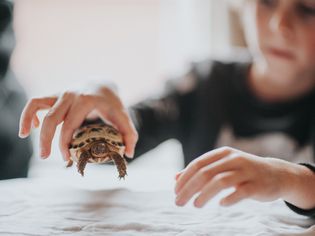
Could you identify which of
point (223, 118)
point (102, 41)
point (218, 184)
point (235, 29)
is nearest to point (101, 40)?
point (102, 41)

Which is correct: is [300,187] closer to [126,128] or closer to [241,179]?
[241,179]

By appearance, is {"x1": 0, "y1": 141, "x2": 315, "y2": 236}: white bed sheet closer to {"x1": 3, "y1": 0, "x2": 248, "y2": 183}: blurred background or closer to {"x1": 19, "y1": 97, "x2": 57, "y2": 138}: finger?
{"x1": 19, "y1": 97, "x2": 57, "y2": 138}: finger

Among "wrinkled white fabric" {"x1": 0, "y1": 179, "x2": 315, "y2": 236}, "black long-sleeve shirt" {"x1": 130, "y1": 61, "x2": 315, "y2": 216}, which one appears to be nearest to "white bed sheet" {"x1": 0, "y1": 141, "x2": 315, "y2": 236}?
"wrinkled white fabric" {"x1": 0, "y1": 179, "x2": 315, "y2": 236}

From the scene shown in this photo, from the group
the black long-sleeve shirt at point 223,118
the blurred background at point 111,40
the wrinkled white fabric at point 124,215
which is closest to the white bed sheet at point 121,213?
the wrinkled white fabric at point 124,215

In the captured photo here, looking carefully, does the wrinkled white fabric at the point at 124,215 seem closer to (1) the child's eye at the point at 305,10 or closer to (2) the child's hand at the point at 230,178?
(2) the child's hand at the point at 230,178

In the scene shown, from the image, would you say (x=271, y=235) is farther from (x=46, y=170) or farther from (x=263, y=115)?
(x=46, y=170)

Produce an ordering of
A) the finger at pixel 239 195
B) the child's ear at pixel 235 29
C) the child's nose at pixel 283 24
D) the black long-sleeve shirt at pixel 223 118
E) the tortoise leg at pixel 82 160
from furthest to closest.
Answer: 1. the child's ear at pixel 235 29
2. the black long-sleeve shirt at pixel 223 118
3. the child's nose at pixel 283 24
4. the tortoise leg at pixel 82 160
5. the finger at pixel 239 195

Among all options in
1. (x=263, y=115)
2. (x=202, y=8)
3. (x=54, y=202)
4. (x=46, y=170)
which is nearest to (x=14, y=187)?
(x=54, y=202)
